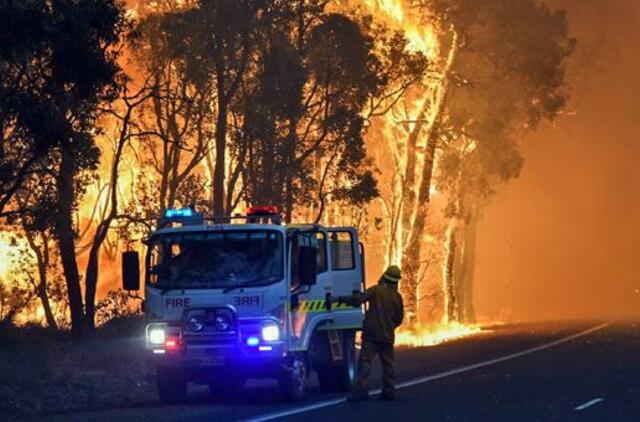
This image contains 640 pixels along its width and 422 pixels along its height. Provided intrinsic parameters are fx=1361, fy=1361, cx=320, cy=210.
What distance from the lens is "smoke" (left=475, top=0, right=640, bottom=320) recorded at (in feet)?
313

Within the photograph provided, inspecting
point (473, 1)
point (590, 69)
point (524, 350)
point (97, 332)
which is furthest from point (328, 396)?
point (590, 69)

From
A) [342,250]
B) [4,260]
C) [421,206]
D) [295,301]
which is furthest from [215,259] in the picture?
[421,206]

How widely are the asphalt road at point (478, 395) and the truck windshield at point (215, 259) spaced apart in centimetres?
Result: 187

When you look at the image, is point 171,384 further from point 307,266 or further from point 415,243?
point 415,243

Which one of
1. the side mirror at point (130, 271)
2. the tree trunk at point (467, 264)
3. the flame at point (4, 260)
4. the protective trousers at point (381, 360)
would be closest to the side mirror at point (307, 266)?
the protective trousers at point (381, 360)

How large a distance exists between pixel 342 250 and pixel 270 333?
11.5 feet

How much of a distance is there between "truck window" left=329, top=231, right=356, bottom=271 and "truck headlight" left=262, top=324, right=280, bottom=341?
9.24ft

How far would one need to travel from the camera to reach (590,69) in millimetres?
70938

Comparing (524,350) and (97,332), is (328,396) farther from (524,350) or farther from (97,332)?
(97,332)

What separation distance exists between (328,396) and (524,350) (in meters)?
12.1

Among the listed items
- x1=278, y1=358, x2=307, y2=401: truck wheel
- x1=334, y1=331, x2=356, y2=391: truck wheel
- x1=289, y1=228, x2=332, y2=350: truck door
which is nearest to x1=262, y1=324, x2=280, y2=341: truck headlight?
x1=289, y1=228, x2=332, y2=350: truck door

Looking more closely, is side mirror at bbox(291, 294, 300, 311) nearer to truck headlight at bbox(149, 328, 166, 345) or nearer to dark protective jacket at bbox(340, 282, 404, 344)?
dark protective jacket at bbox(340, 282, 404, 344)

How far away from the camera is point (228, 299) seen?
19.7 m

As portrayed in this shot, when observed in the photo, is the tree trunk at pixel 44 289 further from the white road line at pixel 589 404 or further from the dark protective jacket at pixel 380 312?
the white road line at pixel 589 404
